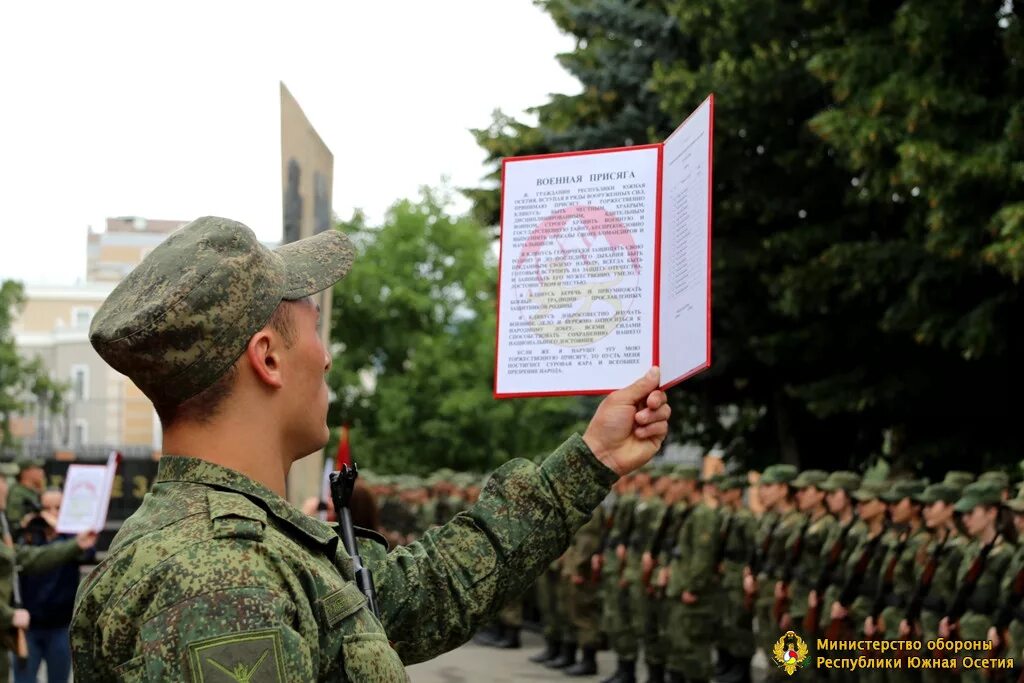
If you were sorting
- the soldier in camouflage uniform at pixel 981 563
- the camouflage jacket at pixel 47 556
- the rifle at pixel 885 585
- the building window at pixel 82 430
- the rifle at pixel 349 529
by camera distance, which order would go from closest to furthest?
the rifle at pixel 349 529
the soldier in camouflage uniform at pixel 981 563
the camouflage jacket at pixel 47 556
the rifle at pixel 885 585
the building window at pixel 82 430

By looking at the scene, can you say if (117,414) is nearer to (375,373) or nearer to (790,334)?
(375,373)

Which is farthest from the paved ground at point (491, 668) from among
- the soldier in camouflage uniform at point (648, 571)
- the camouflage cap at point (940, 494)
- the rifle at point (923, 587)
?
the rifle at point (923, 587)

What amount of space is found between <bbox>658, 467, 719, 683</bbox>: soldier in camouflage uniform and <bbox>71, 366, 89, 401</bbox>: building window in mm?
62140

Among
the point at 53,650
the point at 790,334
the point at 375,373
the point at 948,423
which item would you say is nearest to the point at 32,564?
the point at 53,650

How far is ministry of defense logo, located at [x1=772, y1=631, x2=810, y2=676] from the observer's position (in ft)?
37.6

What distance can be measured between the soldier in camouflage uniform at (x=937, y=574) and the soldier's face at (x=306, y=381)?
8.01 meters

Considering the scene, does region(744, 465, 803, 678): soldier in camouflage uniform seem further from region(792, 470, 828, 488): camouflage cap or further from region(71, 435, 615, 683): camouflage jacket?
region(71, 435, 615, 683): camouflage jacket

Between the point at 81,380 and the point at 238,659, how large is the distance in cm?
7378

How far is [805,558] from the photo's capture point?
11812 mm

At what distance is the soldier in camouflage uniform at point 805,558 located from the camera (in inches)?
459

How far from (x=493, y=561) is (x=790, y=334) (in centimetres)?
1543

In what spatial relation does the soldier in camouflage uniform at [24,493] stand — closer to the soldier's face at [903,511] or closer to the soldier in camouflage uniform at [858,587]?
the soldier in camouflage uniform at [858,587]

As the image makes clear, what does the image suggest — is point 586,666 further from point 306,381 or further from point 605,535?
point 306,381

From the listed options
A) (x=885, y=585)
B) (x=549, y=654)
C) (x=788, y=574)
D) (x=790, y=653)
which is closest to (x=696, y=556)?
(x=788, y=574)
